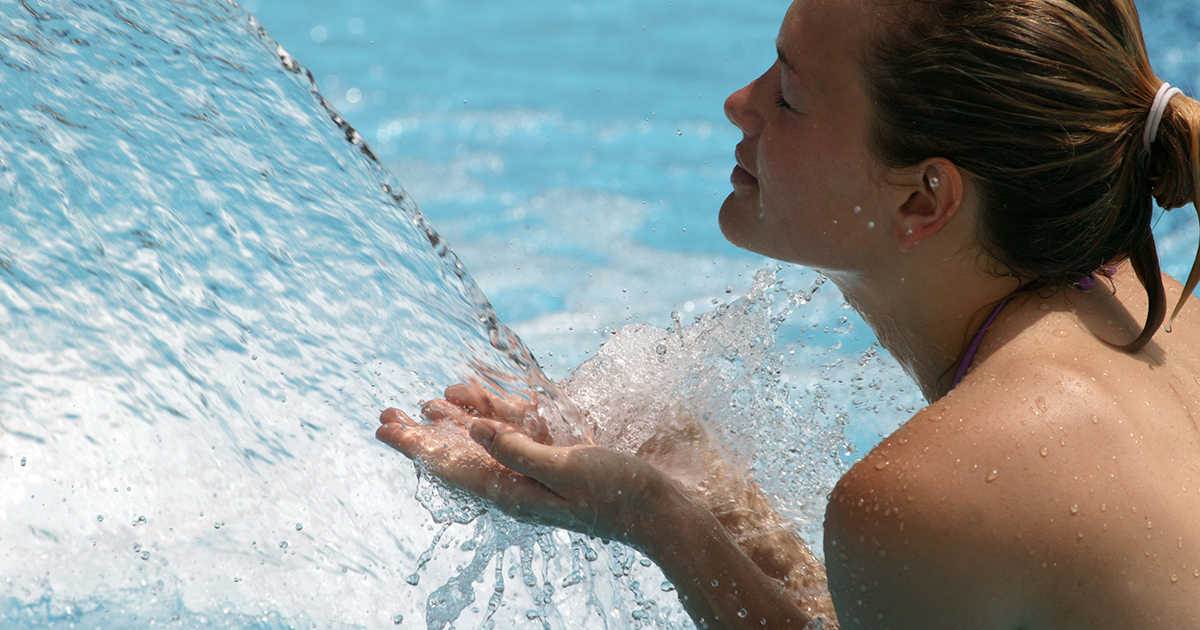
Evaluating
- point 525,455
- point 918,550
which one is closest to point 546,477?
point 525,455

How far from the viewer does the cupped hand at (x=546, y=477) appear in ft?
5.41

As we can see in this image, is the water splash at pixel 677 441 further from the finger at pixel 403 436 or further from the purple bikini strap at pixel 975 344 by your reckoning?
the purple bikini strap at pixel 975 344

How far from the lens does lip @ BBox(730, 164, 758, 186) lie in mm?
1833

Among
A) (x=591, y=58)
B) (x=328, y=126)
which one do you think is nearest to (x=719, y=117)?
(x=591, y=58)

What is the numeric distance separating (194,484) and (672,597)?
113cm

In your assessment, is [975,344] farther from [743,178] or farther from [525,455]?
[525,455]

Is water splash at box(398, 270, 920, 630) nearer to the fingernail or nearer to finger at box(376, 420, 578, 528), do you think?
finger at box(376, 420, 578, 528)

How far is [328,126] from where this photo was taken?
2.56m

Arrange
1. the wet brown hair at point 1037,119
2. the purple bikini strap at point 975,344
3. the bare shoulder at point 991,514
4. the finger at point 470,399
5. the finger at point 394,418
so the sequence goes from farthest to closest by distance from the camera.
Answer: the finger at point 470,399 → the finger at point 394,418 → the purple bikini strap at point 975,344 → the wet brown hair at point 1037,119 → the bare shoulder at point 991,514

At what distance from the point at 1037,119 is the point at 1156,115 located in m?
0.18

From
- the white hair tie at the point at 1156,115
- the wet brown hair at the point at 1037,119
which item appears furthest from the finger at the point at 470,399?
the white hair tie at the point at 1156,115

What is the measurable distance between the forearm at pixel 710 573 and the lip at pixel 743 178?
541 millimetres

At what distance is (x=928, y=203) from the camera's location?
1608mm

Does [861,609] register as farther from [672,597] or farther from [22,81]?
[22,81]
